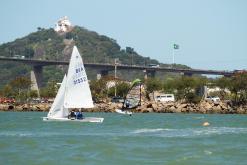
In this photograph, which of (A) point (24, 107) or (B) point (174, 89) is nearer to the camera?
(A) point (24, 107)

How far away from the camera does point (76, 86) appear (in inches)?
2440

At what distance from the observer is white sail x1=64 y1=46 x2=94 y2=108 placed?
202 ft

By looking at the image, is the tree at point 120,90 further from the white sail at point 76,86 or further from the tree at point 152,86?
the white sail at point 76,86

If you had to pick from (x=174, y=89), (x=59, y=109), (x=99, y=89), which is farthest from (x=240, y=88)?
(x=59, y=109)

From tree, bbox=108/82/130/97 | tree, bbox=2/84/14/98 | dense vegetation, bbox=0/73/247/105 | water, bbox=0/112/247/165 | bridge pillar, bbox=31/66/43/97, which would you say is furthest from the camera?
bridge pillar, bbox=31/66/43/97

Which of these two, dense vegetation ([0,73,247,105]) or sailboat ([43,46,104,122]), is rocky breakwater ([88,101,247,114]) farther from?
sailboat ([43,46,104,122])

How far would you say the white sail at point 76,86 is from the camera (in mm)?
61688

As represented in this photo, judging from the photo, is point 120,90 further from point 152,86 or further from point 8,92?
point 8,92

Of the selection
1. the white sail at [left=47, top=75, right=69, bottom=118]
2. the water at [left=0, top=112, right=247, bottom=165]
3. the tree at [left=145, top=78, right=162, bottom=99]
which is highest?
the tree at [left=145, top=78, right=162, bottom=99]

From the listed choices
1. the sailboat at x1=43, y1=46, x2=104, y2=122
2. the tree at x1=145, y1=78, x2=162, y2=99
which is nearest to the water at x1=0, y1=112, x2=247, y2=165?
the sailboat at x1=43, y1=46, x2=104, y2=122

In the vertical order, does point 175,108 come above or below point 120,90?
below

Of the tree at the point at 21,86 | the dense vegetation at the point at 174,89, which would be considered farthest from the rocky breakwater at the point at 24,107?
the tree at the point at 21,86

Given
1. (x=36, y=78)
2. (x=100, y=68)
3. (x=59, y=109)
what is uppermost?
(x=100, y=68)

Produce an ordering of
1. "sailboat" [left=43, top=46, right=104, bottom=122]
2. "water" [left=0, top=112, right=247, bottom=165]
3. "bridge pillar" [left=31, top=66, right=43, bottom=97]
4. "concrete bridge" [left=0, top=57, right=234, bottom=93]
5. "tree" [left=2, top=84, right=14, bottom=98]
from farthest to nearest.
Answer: "concrete bridge" [left=0, top=57, right=234, bottom=93] < "bridge pillar" [left=31, top=66, right=43, bottom=97] < "tree" [left=2, top=84, right=14, bottom=98] < "sailboat" [left=43, top=46, right=104, bottom=122] < "water" [left=0, top=112, right=247, bottom=165]
